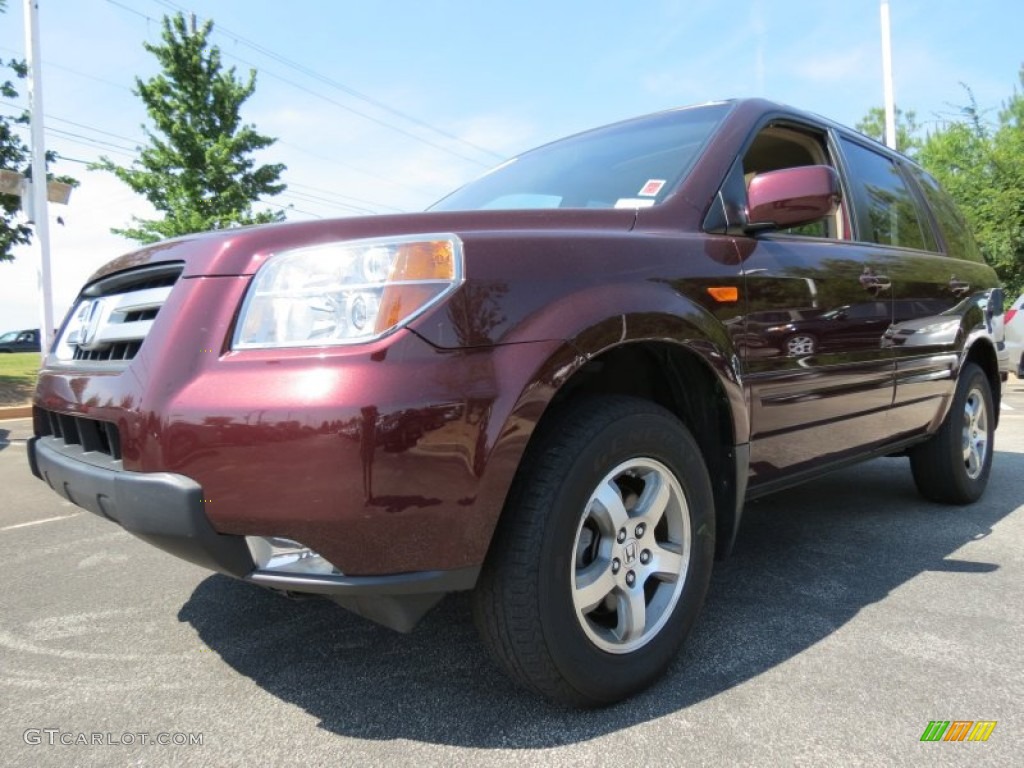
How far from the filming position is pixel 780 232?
2717mm

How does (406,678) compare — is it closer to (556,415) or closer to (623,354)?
(556,415)

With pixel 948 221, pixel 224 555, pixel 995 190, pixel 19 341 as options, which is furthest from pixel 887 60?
pixel 19 341

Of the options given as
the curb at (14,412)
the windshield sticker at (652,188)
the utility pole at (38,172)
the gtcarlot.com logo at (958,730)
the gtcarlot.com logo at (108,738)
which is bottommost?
the curb at (14,412)

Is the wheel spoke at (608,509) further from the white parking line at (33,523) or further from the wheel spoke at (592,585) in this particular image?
the white parking line at (33,523)

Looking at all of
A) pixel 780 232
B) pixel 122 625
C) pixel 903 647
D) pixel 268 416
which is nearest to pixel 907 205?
pixel 780 232

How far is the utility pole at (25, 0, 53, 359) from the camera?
1159 cm

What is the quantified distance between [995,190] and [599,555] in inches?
859

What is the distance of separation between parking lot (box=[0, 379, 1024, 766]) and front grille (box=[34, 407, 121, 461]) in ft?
2.34

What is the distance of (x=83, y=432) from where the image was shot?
2.00 metres

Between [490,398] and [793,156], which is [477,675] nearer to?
[490,398]

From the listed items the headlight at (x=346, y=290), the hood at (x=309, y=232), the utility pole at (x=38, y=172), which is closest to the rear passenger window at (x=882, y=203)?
the hood at (x=309, y=232)

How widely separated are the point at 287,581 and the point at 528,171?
6.94 feet

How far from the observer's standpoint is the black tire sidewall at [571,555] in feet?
5.76

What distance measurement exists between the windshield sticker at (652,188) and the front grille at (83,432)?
172 cm
